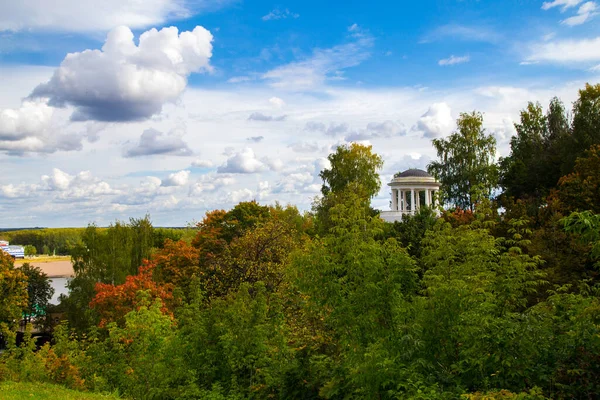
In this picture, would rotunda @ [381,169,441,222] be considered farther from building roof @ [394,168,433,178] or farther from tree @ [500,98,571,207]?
tree @ [500,98,571,207]

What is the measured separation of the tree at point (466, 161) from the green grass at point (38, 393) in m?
33.7

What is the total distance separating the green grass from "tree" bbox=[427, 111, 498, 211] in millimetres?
33732

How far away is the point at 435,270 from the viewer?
9984 mm

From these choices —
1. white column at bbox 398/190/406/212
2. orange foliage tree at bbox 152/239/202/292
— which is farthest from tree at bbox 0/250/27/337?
white column at bbox 398/190/406/212

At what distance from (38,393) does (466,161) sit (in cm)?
3698

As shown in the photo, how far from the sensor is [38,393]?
11.4m

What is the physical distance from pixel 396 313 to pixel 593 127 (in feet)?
89.4

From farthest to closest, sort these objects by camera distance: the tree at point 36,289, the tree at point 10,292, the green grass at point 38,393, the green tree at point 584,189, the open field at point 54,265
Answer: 1. the open field at point 54,265
2. the tree at point 36,289
3. the tree at point 10,292
4. the green tree at point 584,189
5. the green grass at point 38,393

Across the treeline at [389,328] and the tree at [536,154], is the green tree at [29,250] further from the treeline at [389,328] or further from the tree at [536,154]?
the treeline at [389,328]

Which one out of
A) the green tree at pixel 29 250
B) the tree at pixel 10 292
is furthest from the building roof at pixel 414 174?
the green tree at pixel 29 250

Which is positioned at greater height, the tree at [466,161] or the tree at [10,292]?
the tree at [466,161]

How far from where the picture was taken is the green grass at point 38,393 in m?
11.0

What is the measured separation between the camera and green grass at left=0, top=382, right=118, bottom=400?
36.0ft

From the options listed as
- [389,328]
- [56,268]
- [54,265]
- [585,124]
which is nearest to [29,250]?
[54,265]
